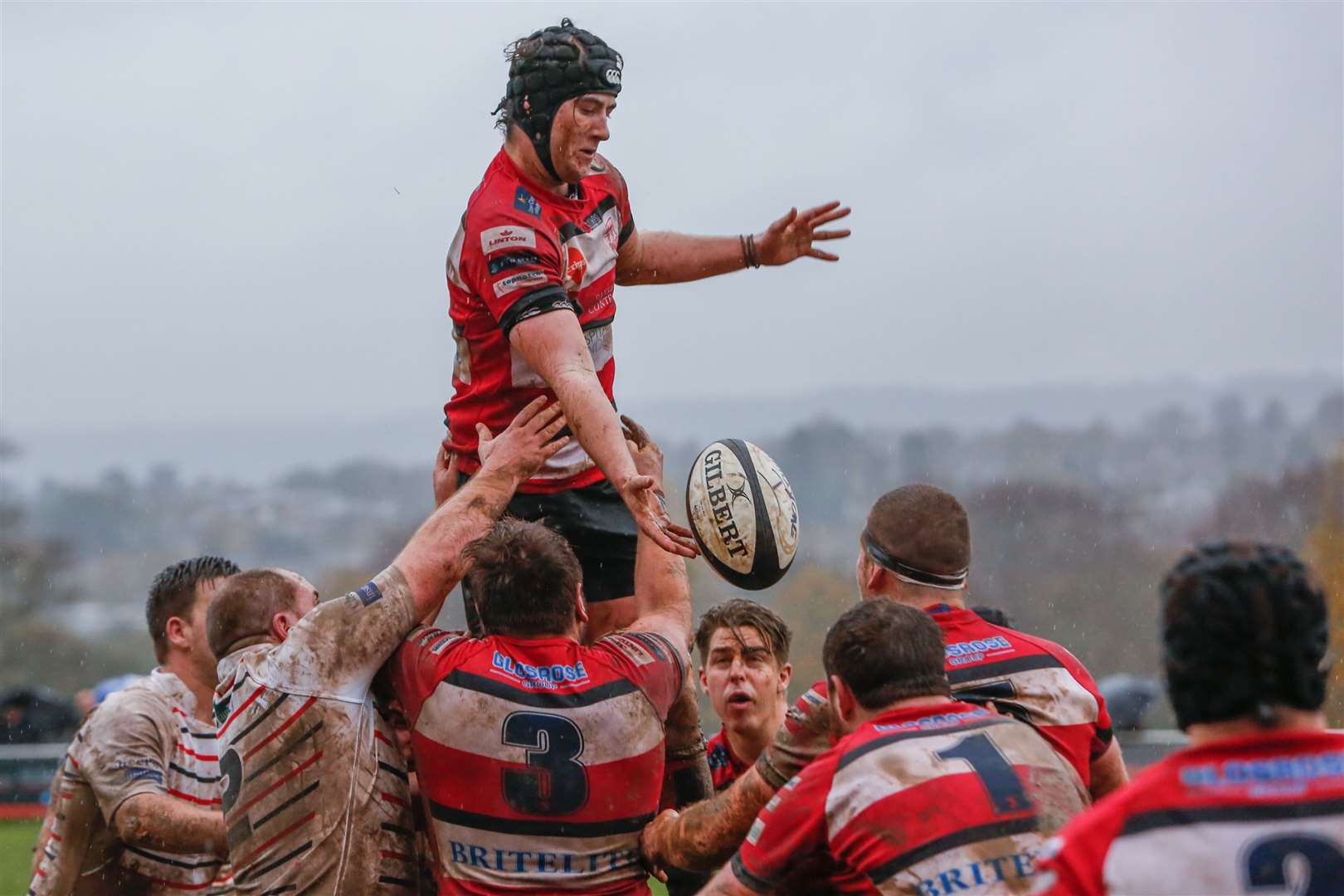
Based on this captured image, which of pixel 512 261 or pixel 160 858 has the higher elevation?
pixel 512 261

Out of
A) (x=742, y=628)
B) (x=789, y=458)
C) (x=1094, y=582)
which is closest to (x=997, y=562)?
(x=1094, y=582)

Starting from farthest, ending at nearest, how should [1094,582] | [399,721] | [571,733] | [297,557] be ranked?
[297,557]
[1094,582]
[399,721]
[571,733]

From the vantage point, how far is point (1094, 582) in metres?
46.5

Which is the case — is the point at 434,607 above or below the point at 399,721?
above

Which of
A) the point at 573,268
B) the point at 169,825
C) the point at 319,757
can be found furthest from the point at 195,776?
the point at 573,268

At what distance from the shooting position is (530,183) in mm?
5234

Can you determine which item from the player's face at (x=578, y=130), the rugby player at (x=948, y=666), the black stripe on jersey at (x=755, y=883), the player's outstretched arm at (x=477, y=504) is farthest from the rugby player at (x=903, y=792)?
the player's face at (x=578, y=130)

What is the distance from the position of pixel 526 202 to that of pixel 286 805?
6.53ft

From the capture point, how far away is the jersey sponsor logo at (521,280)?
5020 mm

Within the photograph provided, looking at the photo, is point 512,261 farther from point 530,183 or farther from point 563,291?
point 530,183

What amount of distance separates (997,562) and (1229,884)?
48.2 metres

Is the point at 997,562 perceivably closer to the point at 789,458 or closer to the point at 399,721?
the point at 789,458

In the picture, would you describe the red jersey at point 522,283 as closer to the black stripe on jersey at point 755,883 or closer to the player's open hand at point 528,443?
the player's open hand at point 528,443

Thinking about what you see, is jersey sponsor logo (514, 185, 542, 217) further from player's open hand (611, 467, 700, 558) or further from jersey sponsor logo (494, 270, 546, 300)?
player's open hand (611, 467, 700, 558)
